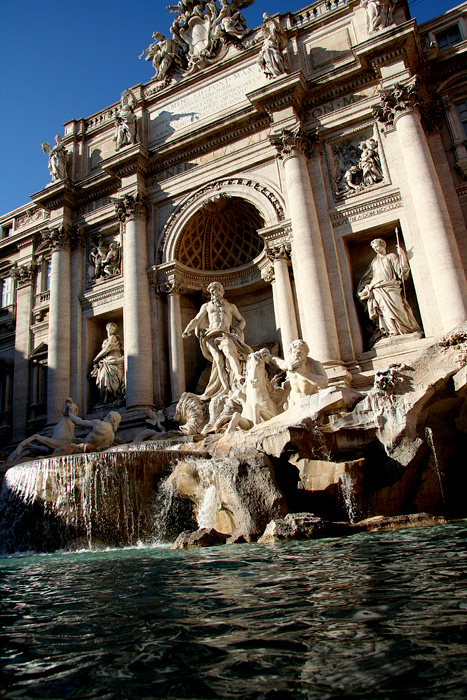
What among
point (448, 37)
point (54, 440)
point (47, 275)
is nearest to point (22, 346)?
point (47, 275)

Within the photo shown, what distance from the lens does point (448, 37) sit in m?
16.0

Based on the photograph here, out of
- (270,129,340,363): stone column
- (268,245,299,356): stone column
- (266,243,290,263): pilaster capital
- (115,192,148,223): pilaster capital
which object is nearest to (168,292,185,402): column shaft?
(115,192,148,223): pilaster capital

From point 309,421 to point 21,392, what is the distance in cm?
1512

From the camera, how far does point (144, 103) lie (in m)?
19.7

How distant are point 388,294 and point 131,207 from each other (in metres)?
9.35

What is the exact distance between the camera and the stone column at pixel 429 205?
41.2 ft

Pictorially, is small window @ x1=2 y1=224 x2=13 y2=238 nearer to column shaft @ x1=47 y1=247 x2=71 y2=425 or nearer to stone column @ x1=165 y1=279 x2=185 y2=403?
column shaft @ x1=47 y1=247 x2=71 y2=425

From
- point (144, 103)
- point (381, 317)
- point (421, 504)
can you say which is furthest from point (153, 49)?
point (421, 504)

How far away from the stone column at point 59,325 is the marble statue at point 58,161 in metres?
2.20

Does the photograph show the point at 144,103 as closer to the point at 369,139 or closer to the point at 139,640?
the point at 369,139

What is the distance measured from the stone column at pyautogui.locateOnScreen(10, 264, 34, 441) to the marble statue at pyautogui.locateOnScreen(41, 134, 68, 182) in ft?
12.8

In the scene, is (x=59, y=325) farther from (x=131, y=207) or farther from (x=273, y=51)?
(x=273, y=51)

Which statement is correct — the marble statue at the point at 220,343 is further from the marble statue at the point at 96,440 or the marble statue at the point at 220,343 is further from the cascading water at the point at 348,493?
the cascading water at the point at 348,493

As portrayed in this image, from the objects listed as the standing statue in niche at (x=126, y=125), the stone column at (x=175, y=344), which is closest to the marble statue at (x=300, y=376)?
the stone column at (x=175, y=344)
